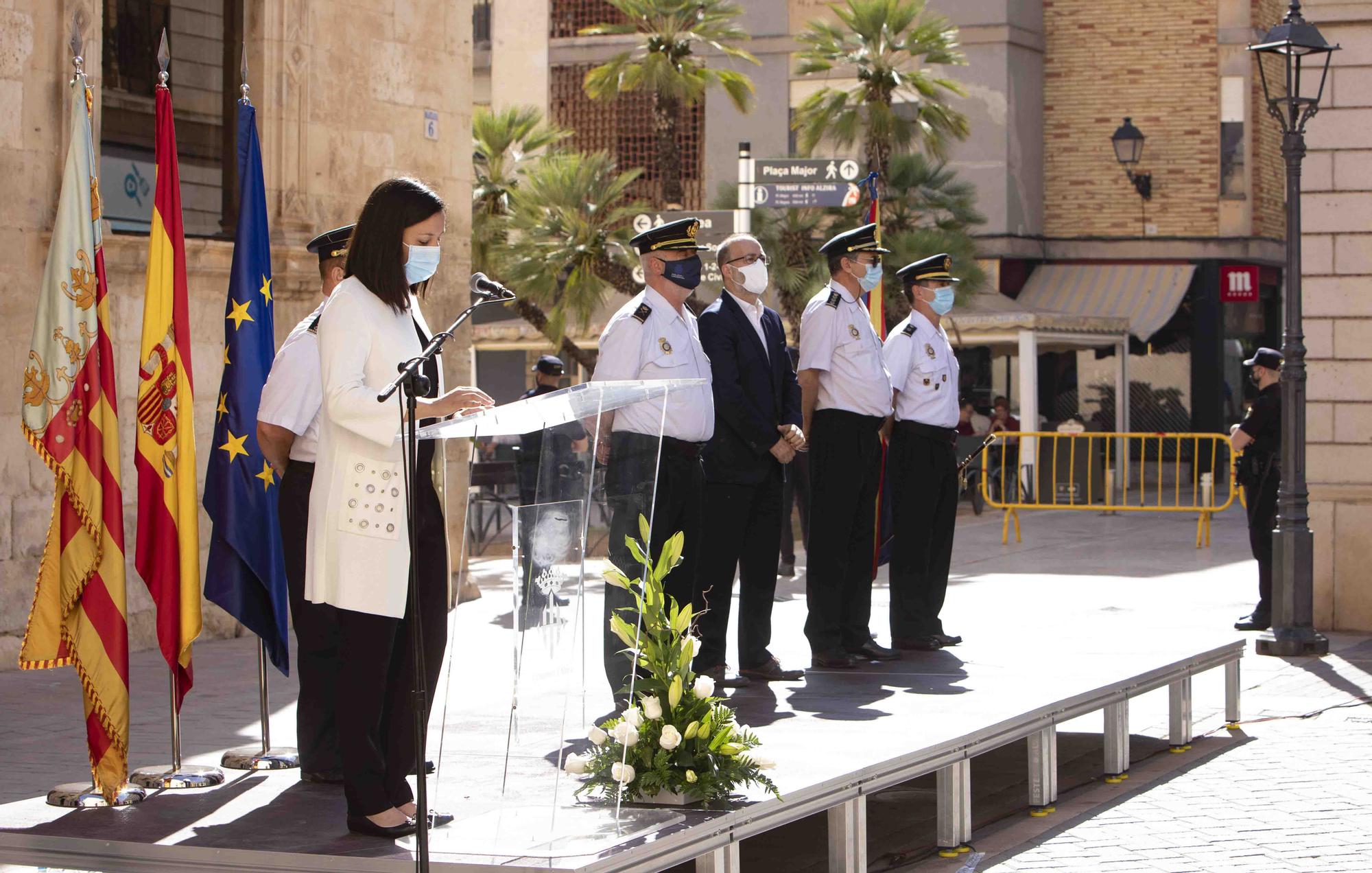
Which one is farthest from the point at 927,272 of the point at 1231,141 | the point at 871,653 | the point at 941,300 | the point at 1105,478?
the point at 1231,141

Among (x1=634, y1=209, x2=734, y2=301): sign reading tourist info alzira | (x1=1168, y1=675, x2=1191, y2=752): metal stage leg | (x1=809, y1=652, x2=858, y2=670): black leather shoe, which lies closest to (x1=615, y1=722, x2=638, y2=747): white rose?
(x1=809, y1=652, x2=858, y2=670): black leather shoe

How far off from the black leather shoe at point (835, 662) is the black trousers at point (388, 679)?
3505mm

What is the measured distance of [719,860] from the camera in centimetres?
550

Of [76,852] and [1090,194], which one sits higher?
[1090,194]

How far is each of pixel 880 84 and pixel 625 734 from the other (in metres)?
22.7

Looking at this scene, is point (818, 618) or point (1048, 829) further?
point (818, 618)

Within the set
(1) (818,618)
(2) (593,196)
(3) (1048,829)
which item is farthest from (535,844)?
(2) (593,196)

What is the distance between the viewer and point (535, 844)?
5191 millimetres

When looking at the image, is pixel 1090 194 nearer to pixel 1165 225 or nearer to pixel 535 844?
pixel 1165 225

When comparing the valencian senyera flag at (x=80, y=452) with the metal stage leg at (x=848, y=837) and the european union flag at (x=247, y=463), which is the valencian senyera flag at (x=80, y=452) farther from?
the metal stage leg at (x=848, y=837)

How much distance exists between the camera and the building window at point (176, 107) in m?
11.8

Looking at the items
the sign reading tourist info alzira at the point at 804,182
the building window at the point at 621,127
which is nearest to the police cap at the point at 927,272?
the sign reading tourist info alzira at the point at 804,182

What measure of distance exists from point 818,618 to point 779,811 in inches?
131

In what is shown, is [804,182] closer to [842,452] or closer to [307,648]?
[842,452]
